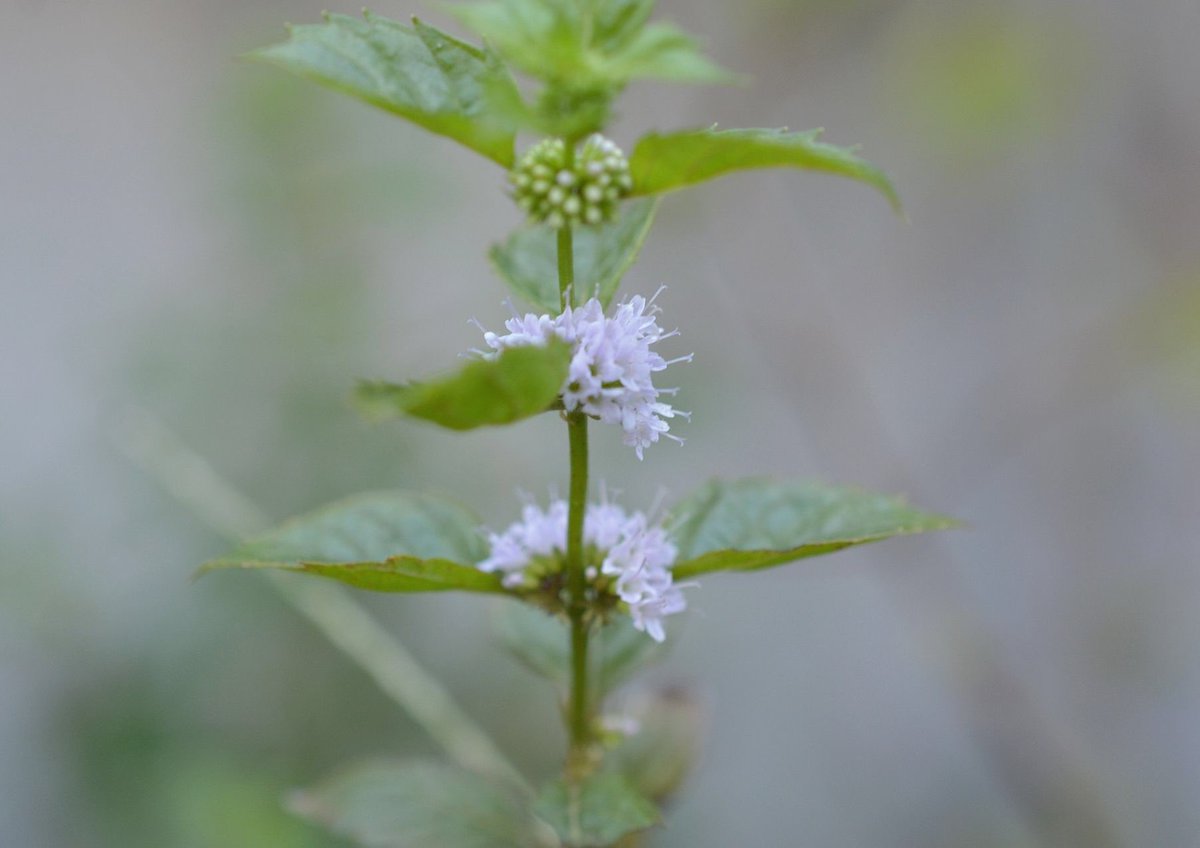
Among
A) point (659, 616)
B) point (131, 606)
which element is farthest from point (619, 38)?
point (131, 606)

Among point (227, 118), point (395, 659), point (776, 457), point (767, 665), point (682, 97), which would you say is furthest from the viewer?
point (682, 97)

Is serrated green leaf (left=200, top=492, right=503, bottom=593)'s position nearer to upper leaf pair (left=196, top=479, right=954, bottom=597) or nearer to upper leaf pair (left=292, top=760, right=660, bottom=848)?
upper leaf pair (left=196, top=479, right=954, bottom=597)

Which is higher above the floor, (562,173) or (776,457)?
(562,173)

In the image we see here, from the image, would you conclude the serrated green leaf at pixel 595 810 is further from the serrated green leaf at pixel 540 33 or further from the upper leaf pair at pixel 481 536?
the serrated green leaf at pixel 540 33

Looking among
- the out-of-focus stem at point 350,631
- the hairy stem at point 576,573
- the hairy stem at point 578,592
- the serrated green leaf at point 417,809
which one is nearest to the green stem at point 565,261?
the hairy stem at point 576,573

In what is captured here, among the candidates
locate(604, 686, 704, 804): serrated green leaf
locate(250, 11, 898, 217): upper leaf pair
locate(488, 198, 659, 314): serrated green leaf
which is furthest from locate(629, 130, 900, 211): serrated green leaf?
locate(604, 686, 704, 804): serrated green leaf

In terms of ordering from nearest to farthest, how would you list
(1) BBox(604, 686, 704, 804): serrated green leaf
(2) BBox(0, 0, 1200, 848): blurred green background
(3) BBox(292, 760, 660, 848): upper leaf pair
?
1. (3) BBox(292, 760, 660, 848): upper leaf pair
2. (1) BBox(604, 686, 704, 804): serrated green leaf
3. (2) BBox(0, 0, 1200, 848): blurred green background

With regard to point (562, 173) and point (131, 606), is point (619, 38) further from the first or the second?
point (131, 606)
